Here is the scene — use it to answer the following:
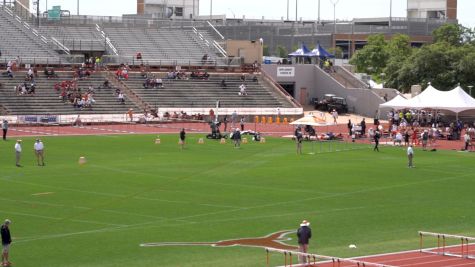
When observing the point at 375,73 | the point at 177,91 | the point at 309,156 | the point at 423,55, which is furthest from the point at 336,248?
the point at 375,73

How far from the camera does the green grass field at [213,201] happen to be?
32438mm

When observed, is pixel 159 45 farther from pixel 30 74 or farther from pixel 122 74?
pixel 30 74

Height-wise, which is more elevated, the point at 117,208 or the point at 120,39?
the point at 120,39

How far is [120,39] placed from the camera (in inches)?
4035

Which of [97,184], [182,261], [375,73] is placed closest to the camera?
[182,261]

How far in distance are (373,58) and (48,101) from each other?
5267 centimetres

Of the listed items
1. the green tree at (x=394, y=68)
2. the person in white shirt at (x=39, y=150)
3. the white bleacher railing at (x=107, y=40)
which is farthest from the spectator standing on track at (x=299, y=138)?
the green tree at (x=394, y=68)

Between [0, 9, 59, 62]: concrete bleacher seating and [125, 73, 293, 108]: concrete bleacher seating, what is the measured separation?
26.0ft

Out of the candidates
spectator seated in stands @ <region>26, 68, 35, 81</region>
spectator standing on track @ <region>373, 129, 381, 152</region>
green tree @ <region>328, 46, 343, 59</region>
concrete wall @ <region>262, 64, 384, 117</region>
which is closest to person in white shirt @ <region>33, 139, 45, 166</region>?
spectator standing on track @ <region>373, 129, 381, 152</region>

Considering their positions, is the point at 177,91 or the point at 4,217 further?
the point at 177,91

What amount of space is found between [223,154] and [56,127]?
20023mm

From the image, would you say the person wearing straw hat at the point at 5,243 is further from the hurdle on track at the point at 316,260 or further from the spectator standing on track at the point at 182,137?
the spectator standing on track at the point at 182,137

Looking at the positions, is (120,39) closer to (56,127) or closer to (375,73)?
(56,127)

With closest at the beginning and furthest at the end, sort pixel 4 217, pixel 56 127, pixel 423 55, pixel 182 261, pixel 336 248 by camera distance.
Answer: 1. pixel 182 261
2. pixel 336 248
3. pixel 4 217
4. pixel 56 127
5. pixel 423 55
